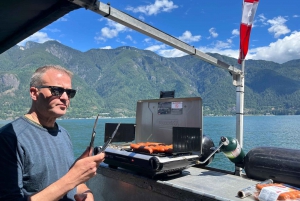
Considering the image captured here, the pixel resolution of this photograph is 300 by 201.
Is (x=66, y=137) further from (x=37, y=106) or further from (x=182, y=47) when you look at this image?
(x=182, y=47)

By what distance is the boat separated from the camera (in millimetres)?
2029

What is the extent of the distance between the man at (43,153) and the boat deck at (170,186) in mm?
984

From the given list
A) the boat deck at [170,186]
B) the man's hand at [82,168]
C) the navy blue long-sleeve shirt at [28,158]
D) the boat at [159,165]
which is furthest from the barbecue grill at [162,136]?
the man's hand at [82,168]

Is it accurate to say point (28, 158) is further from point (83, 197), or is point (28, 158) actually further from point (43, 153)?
point (83, 197)

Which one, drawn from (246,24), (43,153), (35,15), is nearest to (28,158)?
(43,153)

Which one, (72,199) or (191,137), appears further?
(191,137)

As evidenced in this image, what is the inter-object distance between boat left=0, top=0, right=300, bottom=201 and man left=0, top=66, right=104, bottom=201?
446 mm

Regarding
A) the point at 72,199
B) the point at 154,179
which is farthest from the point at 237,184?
the point at 72,199

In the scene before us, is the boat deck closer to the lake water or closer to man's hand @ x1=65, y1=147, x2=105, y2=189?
the lake water

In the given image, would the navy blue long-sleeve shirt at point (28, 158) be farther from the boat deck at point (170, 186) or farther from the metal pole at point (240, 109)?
the metal pole at point (240, 109)

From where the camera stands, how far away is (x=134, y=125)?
427 centimetres

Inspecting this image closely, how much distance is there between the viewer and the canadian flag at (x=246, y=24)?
14.2 ft

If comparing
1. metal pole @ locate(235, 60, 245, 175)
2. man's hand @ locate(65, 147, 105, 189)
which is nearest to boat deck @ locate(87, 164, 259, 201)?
metal pole @ locate(235, 60, 245, 175)

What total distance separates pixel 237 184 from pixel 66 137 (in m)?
2.07
